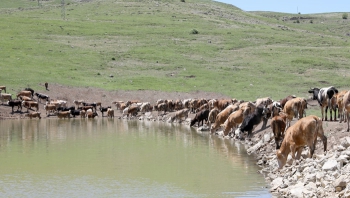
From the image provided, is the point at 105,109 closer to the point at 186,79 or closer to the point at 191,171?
the point at 186,79

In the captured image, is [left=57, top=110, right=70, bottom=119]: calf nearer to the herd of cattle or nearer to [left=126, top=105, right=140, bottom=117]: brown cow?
the herd of cattle

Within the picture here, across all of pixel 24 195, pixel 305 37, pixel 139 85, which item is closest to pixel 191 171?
pixel 24 195

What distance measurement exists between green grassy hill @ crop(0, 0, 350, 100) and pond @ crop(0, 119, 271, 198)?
1893 cm

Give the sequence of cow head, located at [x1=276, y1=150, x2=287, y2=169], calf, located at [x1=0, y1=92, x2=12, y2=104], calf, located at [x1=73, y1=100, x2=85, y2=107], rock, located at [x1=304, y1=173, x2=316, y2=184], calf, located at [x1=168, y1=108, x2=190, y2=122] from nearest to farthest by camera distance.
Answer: rock, located at [x1=304, y1=173, x2=316, y2=184] < cow head, located at [x1=276, y1=150, x2=287, y2=169] < calf, located at [x1=168, y1=108, x2=190, y2=122] < calf, located at [x1=0, y1=92, x2=12, y2=104] < calf, located at [x1=73, y1=100, x2=85, y2=107]

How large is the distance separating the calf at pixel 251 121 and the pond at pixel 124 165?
0.96 meters

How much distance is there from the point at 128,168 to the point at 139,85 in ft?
109

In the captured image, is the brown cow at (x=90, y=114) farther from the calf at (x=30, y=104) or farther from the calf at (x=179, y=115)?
the calf at (x=179, y=115)

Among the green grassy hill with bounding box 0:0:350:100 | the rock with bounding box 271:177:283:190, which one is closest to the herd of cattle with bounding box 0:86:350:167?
the rock with bounding box 271:177:283:190

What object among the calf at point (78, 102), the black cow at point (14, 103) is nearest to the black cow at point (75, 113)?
the calf at point (78, 102)

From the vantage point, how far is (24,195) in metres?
15.7

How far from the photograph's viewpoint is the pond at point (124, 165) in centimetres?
1650

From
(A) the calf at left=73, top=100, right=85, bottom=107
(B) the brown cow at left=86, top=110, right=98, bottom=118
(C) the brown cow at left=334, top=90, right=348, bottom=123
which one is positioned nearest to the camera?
(C) the brown cow at left=334, top=90, right=348, bottom=123

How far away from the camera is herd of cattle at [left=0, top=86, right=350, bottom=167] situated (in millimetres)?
17281

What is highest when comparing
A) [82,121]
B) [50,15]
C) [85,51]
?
[50,15]
